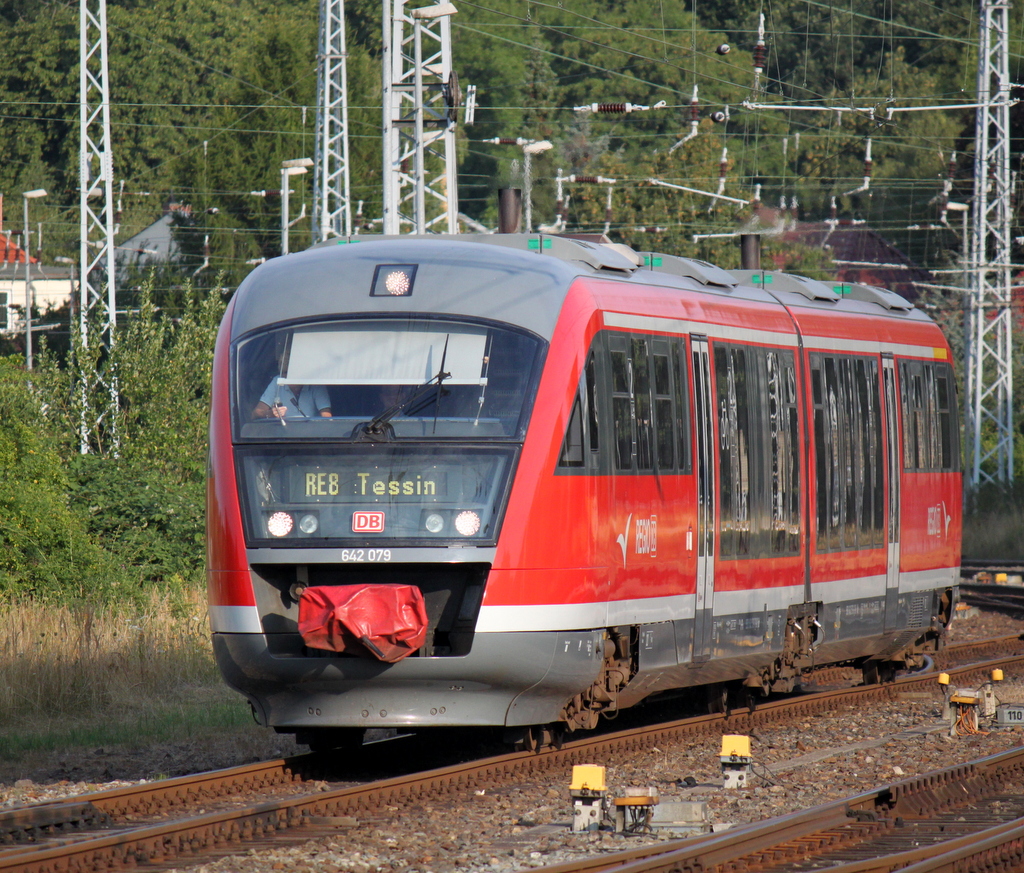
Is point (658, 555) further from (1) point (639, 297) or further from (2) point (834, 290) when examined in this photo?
(2) point (834, 290)

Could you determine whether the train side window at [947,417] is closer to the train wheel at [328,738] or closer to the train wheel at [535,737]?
the train wheel at [535,737]

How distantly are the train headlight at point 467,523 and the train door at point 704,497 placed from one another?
9.03 ft

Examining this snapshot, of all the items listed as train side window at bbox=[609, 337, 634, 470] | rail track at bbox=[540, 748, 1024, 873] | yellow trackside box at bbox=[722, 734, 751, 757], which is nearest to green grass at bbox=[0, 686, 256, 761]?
train side window at bbox=[609, 337, 634, 470]

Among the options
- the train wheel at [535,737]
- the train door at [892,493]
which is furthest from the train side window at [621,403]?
the train door at [892,493]

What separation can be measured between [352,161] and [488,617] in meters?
59.2

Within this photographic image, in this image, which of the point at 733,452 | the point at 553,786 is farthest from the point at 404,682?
the point at 733,452

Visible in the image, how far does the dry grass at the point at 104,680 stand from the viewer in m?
13.0

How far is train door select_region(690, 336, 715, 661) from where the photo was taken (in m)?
12.3

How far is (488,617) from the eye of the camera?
9.95 metres

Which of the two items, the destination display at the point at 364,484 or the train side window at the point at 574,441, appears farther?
the train side window at the point at 574,441

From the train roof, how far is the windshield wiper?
1.51 ft

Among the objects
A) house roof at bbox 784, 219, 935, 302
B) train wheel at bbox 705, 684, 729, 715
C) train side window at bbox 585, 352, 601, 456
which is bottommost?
house roof at bbox 784, 219, 935, 302

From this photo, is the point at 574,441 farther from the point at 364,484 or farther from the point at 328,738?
the point at 328,738

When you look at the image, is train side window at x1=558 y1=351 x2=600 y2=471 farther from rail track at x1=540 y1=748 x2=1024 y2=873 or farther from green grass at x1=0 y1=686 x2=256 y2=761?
green grass at x1=0 y1=686 x2=256 y2=761
